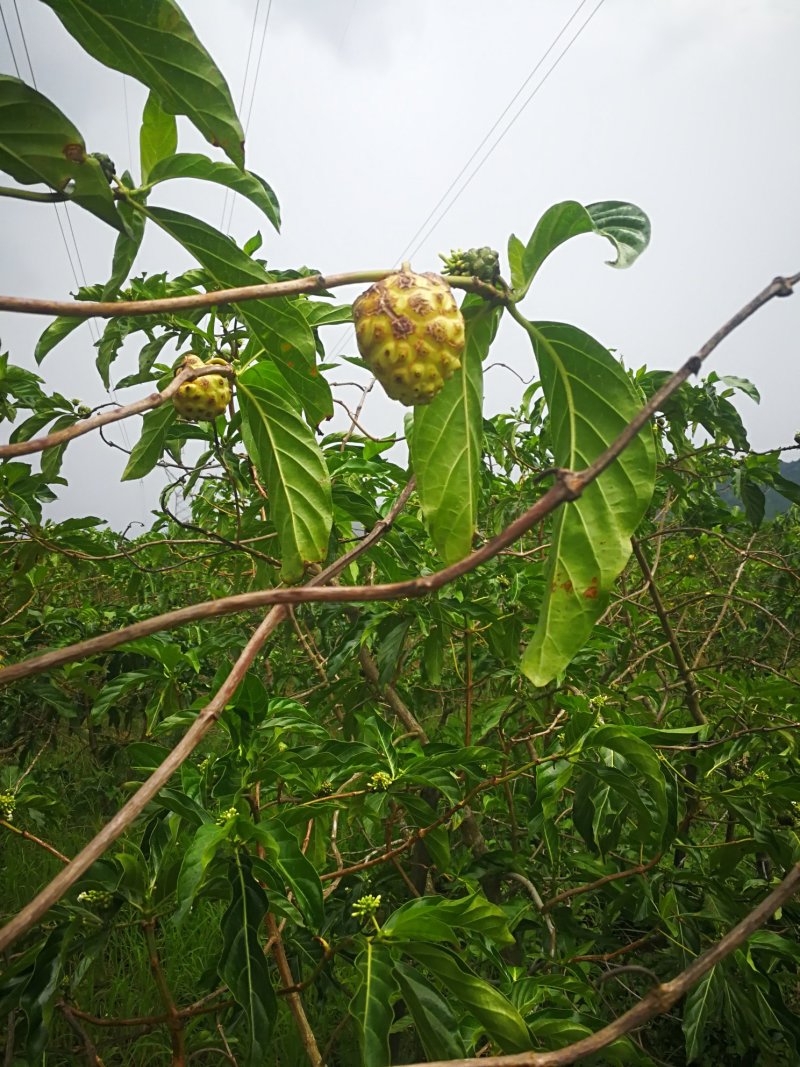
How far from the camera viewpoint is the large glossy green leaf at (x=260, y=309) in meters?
0.58

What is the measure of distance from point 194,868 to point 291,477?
1.43 ft

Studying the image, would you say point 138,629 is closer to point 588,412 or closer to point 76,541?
point 588,412

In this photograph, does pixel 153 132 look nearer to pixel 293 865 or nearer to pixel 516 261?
pixel 516 261

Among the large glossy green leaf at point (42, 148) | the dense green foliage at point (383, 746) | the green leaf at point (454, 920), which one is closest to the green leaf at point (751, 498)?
the dense green foliage at point (383, 746)

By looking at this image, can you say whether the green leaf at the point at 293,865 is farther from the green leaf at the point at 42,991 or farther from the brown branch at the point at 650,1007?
the brown branch at the point at 650,1007

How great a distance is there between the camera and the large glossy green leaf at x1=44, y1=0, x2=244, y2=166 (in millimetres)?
447

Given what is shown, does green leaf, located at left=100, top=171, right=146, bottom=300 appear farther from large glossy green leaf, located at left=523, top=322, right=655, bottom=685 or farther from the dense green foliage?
large glossy green leaf, located at left=523, top=322, right=655, bottom=685

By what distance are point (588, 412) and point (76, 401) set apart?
1179 millimetres

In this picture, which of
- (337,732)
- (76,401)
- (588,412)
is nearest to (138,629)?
(588,412)

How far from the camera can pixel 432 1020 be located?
→ 0.76 metres

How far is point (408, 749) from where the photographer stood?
42.3 inches

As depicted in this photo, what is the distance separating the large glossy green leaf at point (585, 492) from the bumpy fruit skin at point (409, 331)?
116 mm

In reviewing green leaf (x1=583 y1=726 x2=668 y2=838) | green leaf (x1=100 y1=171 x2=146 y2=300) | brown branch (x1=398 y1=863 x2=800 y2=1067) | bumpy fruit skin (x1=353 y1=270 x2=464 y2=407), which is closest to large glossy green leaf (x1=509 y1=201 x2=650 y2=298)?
bumpy fruit skin (x1=353 y1=270 x2=464 y2=407)

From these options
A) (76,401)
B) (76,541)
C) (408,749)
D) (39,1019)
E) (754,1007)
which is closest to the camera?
(39,1019)
